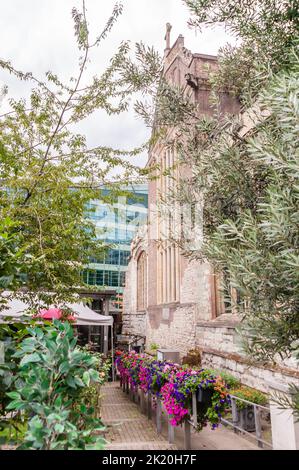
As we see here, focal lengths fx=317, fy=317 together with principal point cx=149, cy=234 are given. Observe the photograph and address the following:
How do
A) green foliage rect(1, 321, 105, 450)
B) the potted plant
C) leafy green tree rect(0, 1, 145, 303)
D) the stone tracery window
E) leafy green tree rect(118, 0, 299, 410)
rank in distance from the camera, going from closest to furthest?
green foliage rect(1, 321, 105, 450), leafy green tree rect(118, 0, 299, 410), leafy green tree rect(0, 1, 145, 303), the potted plant, the stone tracery window

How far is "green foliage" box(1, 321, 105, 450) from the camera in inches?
52.4

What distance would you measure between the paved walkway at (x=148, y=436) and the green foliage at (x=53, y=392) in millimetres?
3510

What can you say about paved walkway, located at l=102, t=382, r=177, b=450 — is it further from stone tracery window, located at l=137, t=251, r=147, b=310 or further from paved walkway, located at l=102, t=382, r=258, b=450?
stone tracery window, located at l=137, t=251, r=147, b=310

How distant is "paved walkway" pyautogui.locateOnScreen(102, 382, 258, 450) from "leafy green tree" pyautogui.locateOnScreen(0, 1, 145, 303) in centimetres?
252

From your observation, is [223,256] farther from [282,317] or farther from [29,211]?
[29,211]

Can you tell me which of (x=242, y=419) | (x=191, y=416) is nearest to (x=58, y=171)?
(x=191, y=416)

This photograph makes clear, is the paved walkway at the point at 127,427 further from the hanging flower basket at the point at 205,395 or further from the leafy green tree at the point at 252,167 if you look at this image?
the leafy green tree at the point at 252,167

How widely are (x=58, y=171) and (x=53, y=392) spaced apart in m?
4.42

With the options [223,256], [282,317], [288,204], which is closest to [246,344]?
[282,317]

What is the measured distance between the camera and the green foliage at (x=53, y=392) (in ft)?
4.37

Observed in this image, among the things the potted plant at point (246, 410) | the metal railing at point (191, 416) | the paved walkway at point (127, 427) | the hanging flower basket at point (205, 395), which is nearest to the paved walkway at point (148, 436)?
the paved walkway at point (127, 427)

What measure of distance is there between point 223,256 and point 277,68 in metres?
1.96

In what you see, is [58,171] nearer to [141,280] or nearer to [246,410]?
[246,410]

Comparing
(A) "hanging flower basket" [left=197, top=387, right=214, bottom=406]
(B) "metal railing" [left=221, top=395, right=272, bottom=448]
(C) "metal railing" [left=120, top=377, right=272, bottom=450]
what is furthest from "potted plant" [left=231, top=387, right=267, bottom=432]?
(A) "hanging flower basket" [left=197, top=387, right=214, bottom=406]
